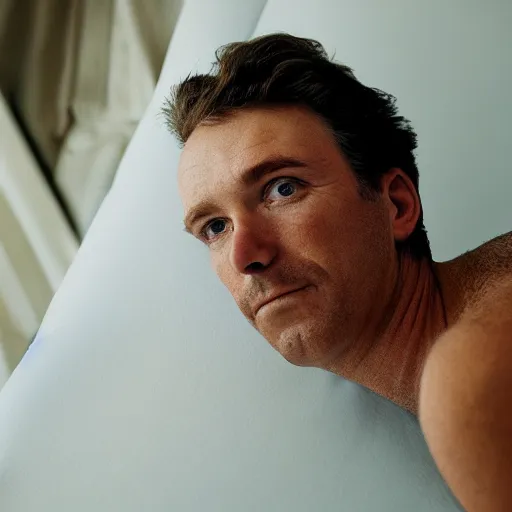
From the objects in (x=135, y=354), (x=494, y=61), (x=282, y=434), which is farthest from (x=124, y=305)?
(x=494, y=61)

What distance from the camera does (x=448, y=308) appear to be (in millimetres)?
523

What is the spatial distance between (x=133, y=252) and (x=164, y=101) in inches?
7.0

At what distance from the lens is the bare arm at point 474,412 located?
339mm

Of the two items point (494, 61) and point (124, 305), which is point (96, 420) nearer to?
point (124, 305)

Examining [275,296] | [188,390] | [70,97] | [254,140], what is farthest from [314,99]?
[70,97]

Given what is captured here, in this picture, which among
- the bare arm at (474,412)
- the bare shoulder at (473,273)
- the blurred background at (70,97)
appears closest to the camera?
the bare arm at (474,412)

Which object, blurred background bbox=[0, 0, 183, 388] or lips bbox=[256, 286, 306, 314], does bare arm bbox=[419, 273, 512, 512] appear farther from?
blurred background bbox=[0, 0, 183, 388]

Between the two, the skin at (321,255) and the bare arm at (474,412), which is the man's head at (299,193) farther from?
the bare arm at (474,412)

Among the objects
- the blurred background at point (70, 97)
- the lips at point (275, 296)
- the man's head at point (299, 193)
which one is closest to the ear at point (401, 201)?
the man's head at point (299, 193)

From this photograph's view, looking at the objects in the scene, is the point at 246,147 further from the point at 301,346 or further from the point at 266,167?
the point at 301,346

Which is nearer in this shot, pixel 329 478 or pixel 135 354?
pixel 329 478

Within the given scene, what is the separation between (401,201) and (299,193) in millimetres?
92

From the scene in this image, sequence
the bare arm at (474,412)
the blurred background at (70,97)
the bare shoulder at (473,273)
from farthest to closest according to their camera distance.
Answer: the blurred background at (70,97) → the bare shoulder at (473,273) → the bare arm at (474,412)

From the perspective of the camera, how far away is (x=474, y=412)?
1.13ft
